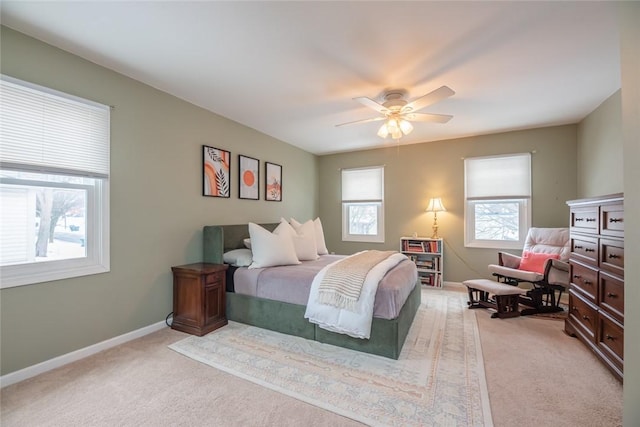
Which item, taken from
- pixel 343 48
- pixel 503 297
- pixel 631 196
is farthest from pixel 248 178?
pixel 631 196

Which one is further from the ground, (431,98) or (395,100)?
(395,100)

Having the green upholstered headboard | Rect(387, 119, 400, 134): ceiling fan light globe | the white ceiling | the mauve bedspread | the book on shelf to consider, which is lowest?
the mauve bedspread

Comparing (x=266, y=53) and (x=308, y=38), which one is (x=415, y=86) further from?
(x=266, y=53)

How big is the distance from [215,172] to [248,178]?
0.65m

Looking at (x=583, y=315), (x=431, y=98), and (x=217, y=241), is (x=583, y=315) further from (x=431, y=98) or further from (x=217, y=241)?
(x=217, y=241)

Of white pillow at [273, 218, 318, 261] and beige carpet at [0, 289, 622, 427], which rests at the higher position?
white pillow at [273, 218, 318, 261]

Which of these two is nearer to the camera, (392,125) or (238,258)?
(392,125)

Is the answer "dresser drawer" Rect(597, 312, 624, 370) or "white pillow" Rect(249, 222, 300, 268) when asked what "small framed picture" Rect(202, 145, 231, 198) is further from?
"dresser drawer" Rect(597, 312, 624, 370)

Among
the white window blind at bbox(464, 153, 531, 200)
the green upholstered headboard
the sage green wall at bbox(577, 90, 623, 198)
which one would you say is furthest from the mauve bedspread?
the sage green wall at bbox(577, 90, 623, 198)

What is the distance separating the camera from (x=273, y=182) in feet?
15.5

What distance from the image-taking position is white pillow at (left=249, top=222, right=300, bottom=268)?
124 inches

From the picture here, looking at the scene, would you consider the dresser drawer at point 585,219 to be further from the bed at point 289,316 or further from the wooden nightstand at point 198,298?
the wooden nightstand at point 198,298

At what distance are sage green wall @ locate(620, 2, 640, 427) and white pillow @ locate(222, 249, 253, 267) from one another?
301 cm

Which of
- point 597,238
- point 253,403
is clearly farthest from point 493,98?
point 253,403
